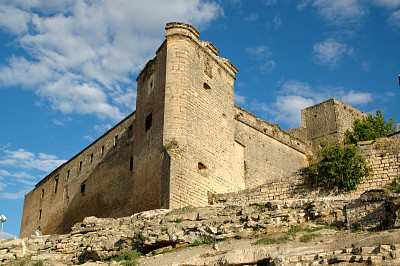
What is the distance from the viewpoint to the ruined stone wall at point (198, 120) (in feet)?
59.5

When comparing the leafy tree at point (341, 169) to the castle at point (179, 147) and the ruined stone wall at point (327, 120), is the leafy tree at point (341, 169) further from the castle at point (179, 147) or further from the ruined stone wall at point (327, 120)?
the ruined stone wall at point (327, 120)

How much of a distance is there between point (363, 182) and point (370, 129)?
43.3 feet

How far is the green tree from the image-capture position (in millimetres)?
27078

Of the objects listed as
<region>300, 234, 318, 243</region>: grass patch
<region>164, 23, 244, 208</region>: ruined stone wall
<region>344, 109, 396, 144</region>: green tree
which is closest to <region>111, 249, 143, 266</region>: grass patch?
<region>164, 23, 244, 208</region>: ruined stone wall

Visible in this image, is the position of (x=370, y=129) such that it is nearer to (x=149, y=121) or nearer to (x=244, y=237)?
(x=149, y=121)

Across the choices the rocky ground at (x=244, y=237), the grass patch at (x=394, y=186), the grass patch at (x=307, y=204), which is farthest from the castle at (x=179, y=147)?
the grass patch at (x=394, y=186)

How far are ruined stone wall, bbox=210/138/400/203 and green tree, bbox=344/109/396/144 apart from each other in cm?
1153

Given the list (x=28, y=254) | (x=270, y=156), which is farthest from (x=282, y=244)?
(x=270, y=156)

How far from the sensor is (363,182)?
15203 mm

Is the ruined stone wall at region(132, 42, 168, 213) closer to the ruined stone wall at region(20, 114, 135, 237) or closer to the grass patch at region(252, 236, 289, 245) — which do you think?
the ruined stone wall at region(20, 114, 135, 237)

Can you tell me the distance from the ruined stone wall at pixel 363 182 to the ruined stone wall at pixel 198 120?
200cm


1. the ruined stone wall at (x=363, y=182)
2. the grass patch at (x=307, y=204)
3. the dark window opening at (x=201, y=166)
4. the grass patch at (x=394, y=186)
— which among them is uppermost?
the dark window opening at (x=201, y=166)

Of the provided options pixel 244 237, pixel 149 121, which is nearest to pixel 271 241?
pixel 244 237

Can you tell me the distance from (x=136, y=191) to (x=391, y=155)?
968 cm
